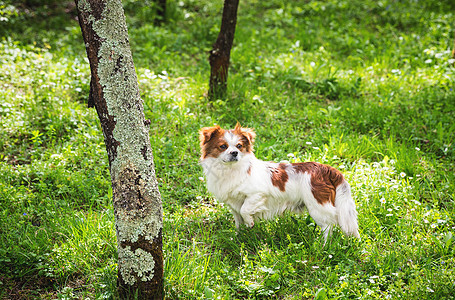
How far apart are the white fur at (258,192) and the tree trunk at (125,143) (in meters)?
1.08

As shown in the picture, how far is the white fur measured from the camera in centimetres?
377

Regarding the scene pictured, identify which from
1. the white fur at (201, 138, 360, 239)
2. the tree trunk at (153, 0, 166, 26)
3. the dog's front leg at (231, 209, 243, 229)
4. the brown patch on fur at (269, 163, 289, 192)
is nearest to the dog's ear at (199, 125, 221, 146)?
the white fur at (201, 138, 360, 239)

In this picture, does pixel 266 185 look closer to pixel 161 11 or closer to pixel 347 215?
pixel 347 215

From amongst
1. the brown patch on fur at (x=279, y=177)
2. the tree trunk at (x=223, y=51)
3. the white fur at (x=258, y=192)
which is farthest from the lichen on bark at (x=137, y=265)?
the tree trunk at (x=223, y=51)

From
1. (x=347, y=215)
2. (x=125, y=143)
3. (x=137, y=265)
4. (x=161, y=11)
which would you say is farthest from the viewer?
(x=161, y=11)

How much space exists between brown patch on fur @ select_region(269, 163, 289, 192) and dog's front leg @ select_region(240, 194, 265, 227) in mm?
198

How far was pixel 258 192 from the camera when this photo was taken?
3910mm

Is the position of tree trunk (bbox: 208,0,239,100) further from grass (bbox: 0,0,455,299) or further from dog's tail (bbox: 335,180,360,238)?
dog's tail (bbox: 335,180,360,238)

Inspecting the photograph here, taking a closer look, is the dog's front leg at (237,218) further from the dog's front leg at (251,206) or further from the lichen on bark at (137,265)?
the lichen on bark at (137,265)

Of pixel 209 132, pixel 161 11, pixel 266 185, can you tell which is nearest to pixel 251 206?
pixel 266 185

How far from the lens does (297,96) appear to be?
638 centimetres

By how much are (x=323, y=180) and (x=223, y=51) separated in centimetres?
289

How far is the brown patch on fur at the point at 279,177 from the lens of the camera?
3938 mm

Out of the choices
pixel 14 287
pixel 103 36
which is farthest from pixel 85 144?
pixel 103 36
